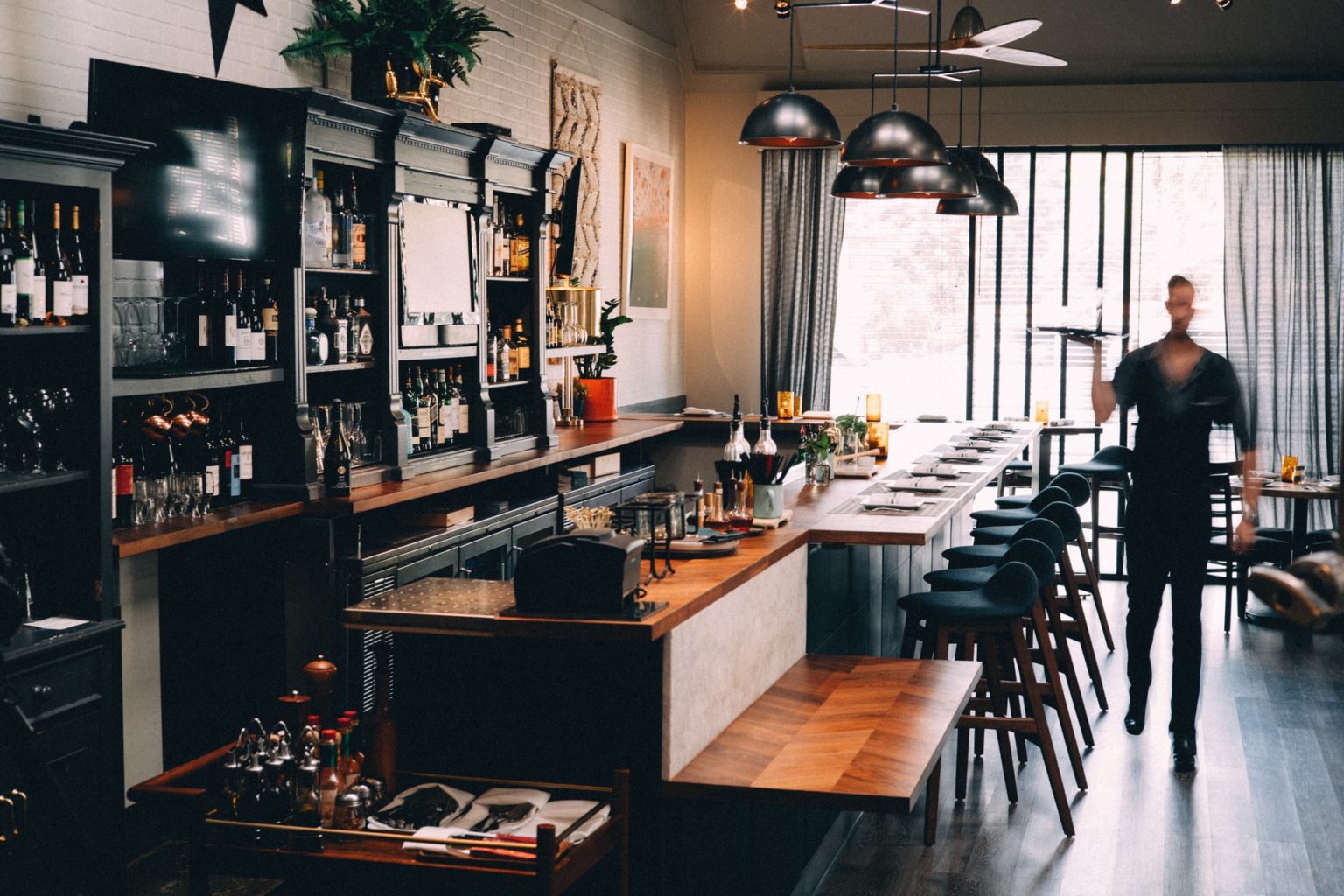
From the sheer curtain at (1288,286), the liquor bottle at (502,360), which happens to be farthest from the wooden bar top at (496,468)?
the sheer curtain at (1288,286)

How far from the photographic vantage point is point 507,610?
3248 millimetres

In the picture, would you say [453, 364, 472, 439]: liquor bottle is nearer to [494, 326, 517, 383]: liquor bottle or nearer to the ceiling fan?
[494, 326, 517, 383]: liquor bottle

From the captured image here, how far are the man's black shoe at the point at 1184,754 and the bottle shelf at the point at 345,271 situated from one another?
138 inches

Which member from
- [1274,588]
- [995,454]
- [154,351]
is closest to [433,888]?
[1274,588]

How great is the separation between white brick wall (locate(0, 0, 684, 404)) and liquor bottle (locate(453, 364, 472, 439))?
133cm

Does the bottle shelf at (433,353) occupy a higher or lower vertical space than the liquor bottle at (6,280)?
lower

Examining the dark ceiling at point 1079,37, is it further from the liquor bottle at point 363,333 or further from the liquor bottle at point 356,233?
the liquor bottle at point 363,333

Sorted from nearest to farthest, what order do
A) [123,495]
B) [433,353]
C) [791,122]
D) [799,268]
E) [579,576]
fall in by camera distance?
[579,576] < [123,495] < [791,122] < [433,353] < [799,268]

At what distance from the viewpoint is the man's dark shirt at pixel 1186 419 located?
5348 millimetres

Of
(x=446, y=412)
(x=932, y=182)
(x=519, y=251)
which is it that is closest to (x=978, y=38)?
(x=932, y=182)

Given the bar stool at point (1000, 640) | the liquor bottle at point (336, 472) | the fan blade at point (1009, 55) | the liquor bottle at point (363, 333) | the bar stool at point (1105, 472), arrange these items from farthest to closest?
the bar stool at point (1105, 472) → the fan blade at point (1009, 55) → the liquor bottle at point (363, 333) → the liquor bottle at point (336, 472) → the bar stool at point (1000, 640)

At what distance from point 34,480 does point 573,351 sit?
4.09 metres

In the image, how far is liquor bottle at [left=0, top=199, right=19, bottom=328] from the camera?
3.39 m

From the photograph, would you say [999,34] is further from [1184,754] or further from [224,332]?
[224,332]
